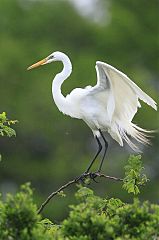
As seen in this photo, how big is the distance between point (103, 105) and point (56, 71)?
40.2 ft

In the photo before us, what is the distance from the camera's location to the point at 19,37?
842 inches

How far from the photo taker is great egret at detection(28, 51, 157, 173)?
6.79 metres

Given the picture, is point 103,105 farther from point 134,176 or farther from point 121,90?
point 134,176

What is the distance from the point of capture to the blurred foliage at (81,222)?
166 inches

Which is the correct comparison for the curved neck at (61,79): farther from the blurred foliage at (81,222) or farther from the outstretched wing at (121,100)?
the blurred foliage at (81,222)

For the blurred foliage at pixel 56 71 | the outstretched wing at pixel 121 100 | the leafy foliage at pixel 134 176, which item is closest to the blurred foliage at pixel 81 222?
the leafy foliage at pixel 134 176

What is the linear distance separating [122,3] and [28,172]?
6.14 m

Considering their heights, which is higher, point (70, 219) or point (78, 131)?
point (78, 131)

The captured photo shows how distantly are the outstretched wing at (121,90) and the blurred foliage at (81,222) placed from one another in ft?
6.11

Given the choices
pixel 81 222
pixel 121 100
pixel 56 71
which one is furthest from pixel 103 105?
pixel 56 71

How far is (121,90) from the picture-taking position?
6730 mm

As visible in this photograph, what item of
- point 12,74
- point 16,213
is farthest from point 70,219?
point 12,74

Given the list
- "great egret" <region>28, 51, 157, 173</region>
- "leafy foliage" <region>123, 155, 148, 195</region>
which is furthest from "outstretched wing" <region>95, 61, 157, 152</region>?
"leafy foliage" <region>123, 155, 148, 195</region>

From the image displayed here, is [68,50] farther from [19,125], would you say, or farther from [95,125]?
[95,125]
